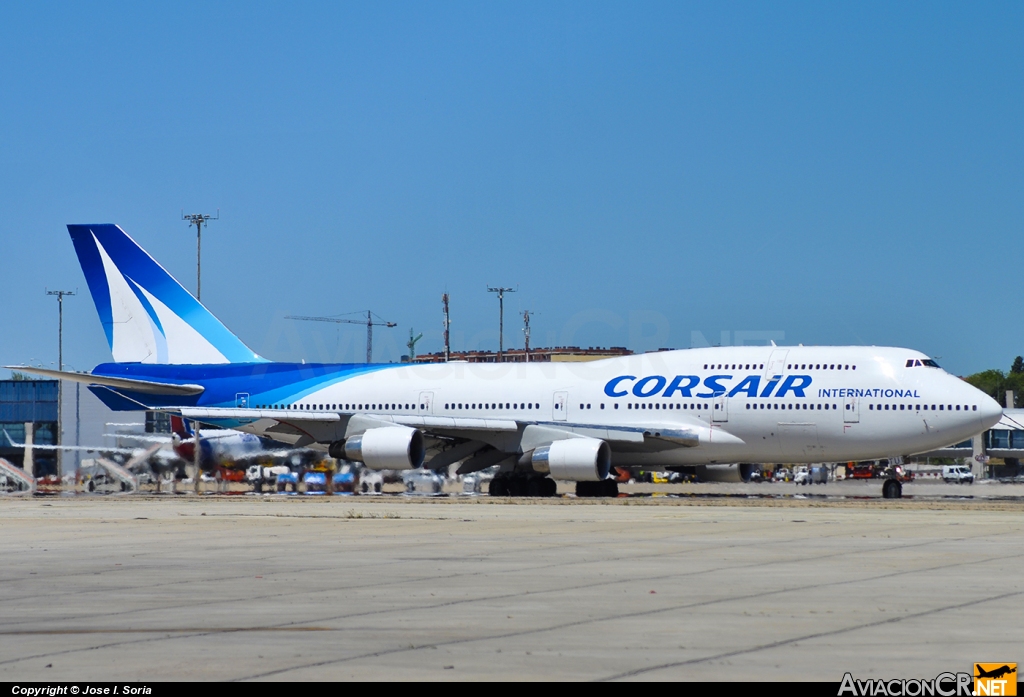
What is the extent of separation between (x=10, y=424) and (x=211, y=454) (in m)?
47.4

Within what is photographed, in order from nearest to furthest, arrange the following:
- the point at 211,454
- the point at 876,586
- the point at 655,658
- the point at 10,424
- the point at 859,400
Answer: the point at 655,658 → the point at 876,586 → the point at 859,400 → the point at 211,454 → the point at 10,424

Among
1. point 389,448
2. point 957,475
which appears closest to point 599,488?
point 389,448

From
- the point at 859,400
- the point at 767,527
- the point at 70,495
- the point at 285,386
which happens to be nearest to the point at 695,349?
the point at 859,400

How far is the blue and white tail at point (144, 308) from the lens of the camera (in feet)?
143

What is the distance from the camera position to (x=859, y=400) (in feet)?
116

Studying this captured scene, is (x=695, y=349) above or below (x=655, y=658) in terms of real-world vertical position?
above

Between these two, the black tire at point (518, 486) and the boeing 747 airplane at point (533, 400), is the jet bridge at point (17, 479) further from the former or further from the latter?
the black tire at point (518, 486)

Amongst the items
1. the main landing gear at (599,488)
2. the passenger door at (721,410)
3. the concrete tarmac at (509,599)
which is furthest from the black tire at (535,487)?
the concrete tarmac at (509,599)

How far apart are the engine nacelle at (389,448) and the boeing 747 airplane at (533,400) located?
1.9 inches

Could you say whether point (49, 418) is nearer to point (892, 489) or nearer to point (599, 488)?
point (599, 488)

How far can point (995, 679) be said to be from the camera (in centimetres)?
818

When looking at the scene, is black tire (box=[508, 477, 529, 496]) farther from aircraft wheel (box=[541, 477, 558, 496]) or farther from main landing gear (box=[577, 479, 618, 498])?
main landing gear (box=[577, 479, 618, 498])

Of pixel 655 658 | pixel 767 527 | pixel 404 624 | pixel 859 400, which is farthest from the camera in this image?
pixel 859 400

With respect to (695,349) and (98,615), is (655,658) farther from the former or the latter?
(695,349)
